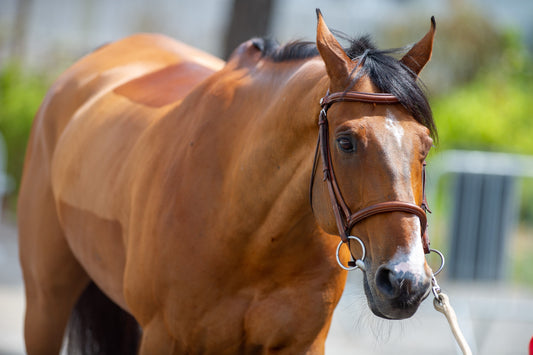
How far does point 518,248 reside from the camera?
846cm

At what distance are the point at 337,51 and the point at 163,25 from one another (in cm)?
1569

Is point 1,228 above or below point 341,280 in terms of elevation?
below

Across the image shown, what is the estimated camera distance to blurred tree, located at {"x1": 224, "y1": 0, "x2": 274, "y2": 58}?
7.00 metres

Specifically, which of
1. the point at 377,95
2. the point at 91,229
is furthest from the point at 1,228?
the point at 377,95

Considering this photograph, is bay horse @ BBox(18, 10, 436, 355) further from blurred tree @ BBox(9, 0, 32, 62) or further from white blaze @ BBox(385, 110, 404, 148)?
blurred tree @ BBox(9, 0, 32, 62)

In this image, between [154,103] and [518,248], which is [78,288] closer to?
[154,103]

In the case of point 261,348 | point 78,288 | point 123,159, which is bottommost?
point 78,288

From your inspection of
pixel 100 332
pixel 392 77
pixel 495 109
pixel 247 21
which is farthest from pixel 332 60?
pixel 495 109

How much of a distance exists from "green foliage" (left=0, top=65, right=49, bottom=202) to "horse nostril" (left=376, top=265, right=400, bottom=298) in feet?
30.7

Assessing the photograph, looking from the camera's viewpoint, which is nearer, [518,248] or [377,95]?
[377,95]

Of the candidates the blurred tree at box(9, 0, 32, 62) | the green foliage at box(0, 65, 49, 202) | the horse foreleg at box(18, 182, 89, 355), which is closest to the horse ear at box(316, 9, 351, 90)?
the horse foreleg at box(18, 182, 89, 355)

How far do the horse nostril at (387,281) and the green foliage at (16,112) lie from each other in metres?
9.36

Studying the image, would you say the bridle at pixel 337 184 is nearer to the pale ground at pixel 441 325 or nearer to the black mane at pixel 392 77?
the black mane at pixel 392 77

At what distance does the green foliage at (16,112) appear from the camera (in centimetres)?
1079
